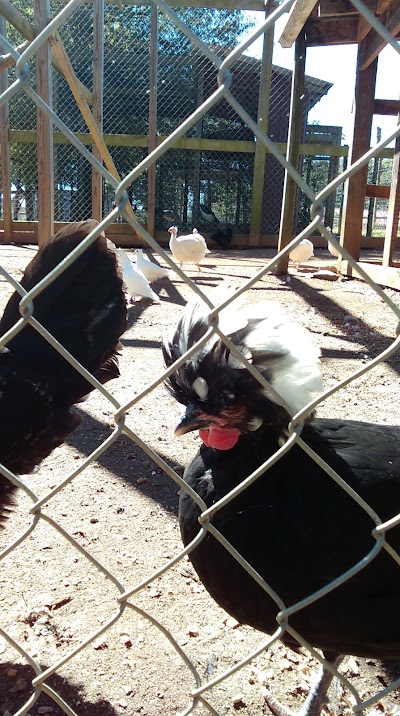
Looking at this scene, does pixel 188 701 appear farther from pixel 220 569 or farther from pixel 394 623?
pixel 394 623

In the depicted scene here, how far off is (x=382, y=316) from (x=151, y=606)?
4259mm

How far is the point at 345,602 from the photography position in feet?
4.77

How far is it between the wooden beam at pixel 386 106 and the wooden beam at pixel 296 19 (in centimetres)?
131

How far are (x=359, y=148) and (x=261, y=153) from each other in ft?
16.6

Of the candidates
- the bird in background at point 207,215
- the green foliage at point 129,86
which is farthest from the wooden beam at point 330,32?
the bird in background at point 207,215

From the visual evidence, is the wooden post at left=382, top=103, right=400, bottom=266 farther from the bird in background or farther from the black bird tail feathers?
the bird in background

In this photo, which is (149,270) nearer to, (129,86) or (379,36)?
(379,36)

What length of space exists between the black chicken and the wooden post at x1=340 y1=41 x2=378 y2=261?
4.97 metres

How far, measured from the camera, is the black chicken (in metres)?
2.08

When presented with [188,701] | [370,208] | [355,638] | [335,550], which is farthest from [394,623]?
[370,208]

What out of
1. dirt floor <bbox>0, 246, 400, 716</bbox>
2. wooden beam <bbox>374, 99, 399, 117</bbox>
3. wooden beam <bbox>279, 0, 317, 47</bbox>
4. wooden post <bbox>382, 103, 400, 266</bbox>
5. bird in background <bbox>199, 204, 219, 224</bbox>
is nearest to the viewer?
dirt floor <bbox>0, 246, 400, 716</bbox>

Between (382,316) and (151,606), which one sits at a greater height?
(382,316)

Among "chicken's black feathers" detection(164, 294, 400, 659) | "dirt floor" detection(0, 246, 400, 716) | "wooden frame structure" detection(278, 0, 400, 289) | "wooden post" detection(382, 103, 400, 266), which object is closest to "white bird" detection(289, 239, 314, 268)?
"wooden frame structure" detection(278, 0, 400, 289)

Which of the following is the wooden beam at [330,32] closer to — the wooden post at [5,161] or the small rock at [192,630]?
the wooden post at [5,161]
